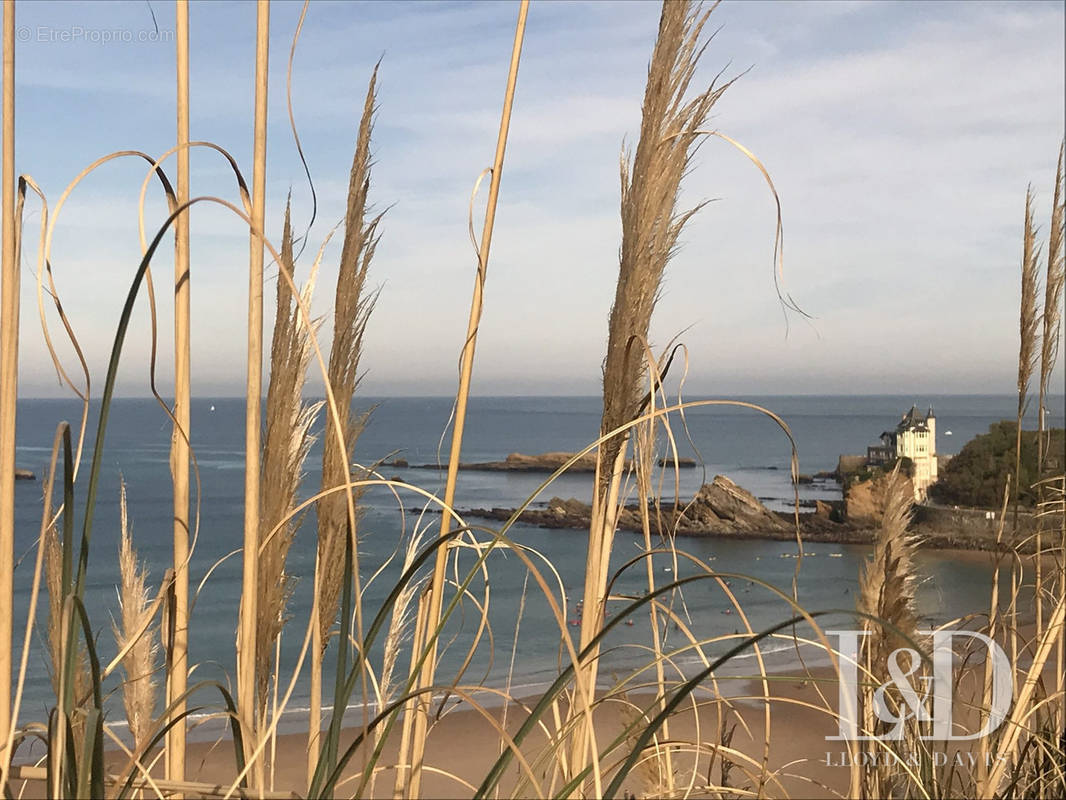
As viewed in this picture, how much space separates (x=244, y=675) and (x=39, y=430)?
46.3m

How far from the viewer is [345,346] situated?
3.68ft

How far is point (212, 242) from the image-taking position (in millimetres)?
1040

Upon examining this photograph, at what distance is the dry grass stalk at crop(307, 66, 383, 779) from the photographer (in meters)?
1.10

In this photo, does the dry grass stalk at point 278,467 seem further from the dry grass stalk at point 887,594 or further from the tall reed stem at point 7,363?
the dry grass stalk at point 887,594

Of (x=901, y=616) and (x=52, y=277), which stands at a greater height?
(x=52, y=277)

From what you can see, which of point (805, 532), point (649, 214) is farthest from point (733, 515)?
point (649, 214)

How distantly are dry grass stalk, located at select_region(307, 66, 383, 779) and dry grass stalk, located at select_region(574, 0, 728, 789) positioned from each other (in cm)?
31

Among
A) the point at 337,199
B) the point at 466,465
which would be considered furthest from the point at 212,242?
the point at 466,465

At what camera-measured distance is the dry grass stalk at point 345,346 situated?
1.10m

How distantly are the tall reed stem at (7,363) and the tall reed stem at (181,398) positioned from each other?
0.14 metres

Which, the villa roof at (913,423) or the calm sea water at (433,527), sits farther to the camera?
the villa roof at (913,423)

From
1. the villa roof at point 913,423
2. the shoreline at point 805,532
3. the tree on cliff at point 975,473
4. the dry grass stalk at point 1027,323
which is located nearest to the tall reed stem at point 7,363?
the dry grass stalk at point 1027,323

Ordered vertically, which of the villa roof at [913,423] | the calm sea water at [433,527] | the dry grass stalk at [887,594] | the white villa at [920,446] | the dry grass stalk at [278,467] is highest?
the dry grass stalk at [278,467]

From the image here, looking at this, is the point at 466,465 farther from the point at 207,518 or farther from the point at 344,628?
the point at 344,628
